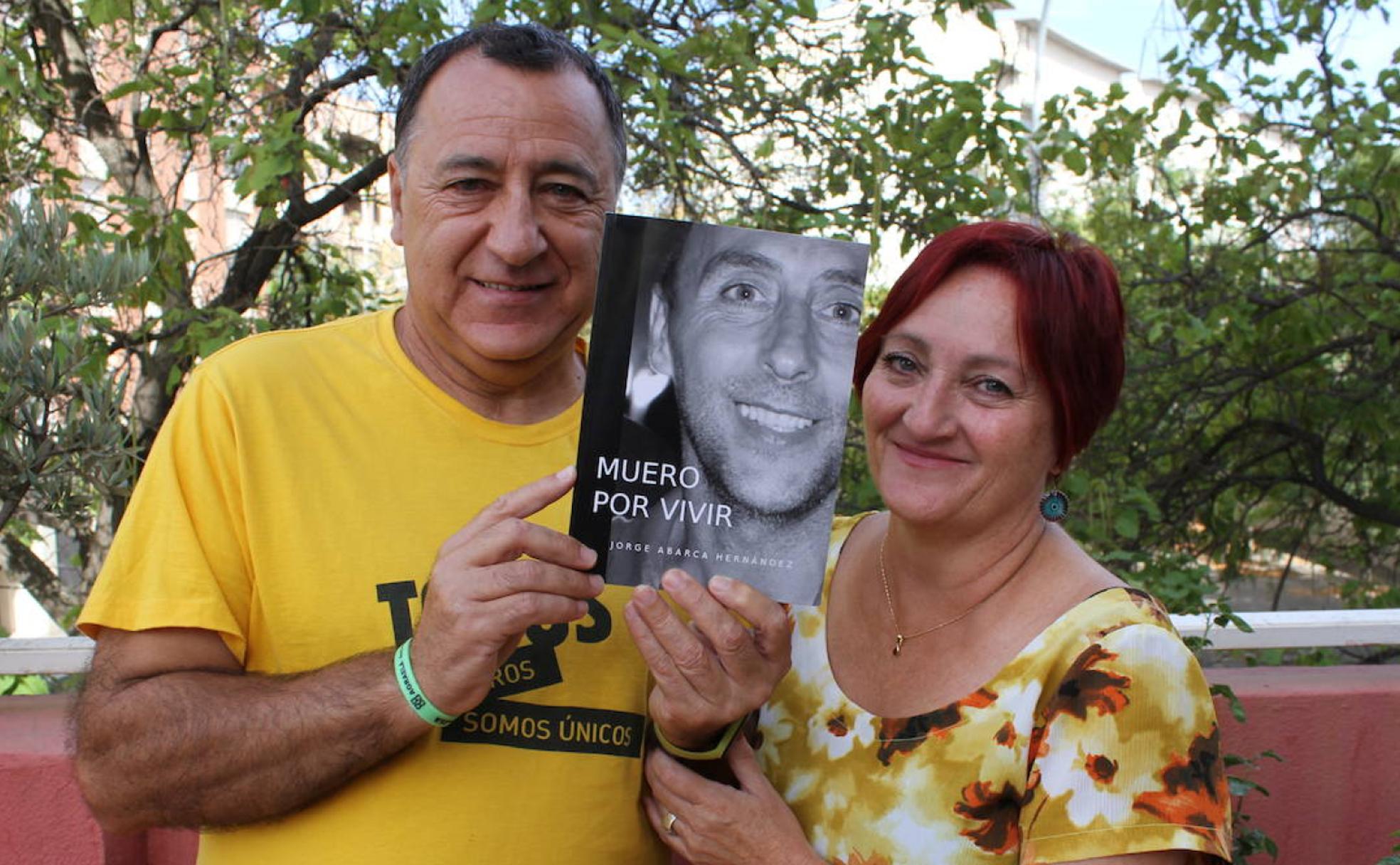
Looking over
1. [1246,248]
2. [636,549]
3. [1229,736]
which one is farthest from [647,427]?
[1246,248]

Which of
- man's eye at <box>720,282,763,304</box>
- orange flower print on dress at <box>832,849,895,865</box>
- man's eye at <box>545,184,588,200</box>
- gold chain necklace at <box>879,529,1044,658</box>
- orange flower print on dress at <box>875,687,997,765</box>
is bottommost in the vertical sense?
orange flower print on dress at <box>832,849,895,865</box>

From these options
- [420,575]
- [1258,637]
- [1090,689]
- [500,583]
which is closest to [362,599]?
[420,575]

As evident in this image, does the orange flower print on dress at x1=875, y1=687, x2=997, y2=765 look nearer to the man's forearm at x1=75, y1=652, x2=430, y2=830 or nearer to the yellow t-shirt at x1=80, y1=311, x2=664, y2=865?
the yellow t-shirt at x1=80, y1=311, x2=664, y2=865

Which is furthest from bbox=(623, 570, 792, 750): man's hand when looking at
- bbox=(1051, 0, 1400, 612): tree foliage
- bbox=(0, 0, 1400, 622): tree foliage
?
bbox=(1051, 0, 1400, 612): tree foliage

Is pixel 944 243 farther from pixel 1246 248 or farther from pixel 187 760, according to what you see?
pixel 1246 248

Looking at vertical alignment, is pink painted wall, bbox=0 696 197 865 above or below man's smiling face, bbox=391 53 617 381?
below

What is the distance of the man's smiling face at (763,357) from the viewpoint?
1.68 metres

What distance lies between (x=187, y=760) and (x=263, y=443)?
0.49 metres

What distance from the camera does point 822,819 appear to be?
6.46 feet

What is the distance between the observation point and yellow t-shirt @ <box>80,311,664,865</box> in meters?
1.83

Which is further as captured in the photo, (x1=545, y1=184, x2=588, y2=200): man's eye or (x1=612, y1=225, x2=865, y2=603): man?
(x1=545, y1=184, x2=588, y2=200): man's eye

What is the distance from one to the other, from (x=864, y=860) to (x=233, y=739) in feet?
3.13

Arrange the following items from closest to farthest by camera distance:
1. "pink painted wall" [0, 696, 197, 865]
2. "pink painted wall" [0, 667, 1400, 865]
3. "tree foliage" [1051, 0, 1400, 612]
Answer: "pink painted wall" [0, 696, 197, 865] < "pink painted wall" [0, 667, 1400, 865] < "tree foliage" [1051, 0, 1400, 612]

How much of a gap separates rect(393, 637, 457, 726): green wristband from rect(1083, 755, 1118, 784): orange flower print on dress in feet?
2.95
